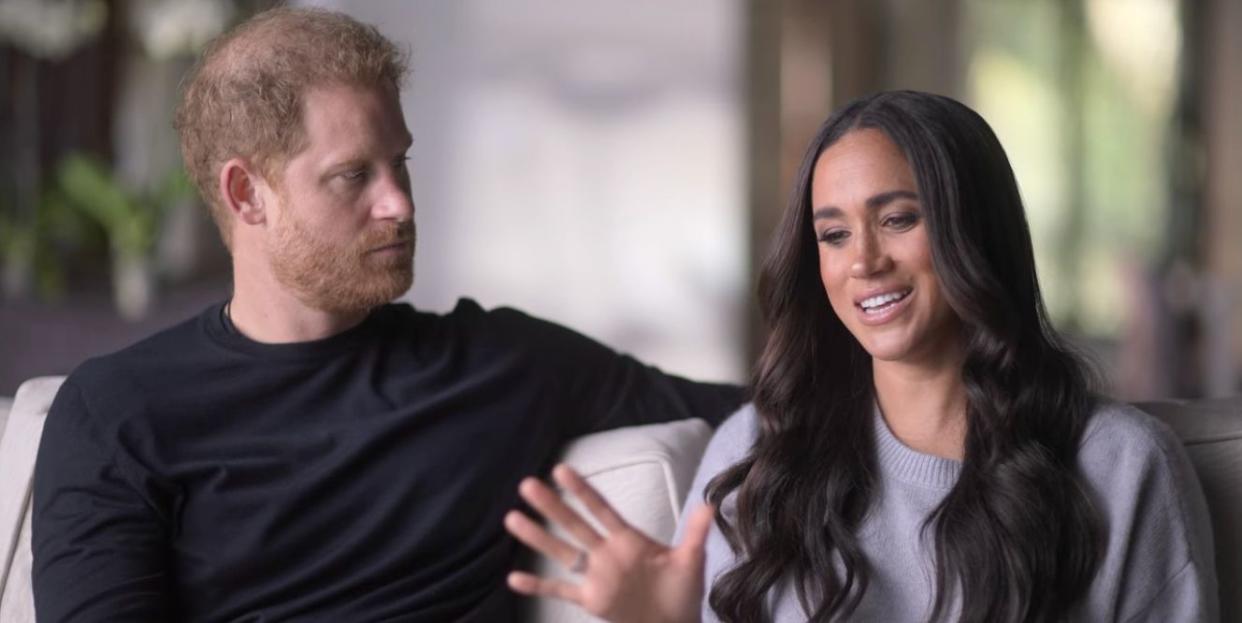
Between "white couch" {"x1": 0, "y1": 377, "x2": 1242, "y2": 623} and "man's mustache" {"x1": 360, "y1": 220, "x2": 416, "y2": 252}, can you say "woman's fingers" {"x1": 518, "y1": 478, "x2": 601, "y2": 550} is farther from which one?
"man's mustache" {"x1": 360, "y1": 220, "x2": 416, "y2": 252}

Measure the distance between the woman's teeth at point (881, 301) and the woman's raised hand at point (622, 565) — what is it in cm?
39

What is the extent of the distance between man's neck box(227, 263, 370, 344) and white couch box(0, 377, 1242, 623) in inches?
13.3

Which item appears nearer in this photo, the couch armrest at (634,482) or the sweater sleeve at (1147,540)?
the sweater sleeve at (1147,540)

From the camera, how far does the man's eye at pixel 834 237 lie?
1.78m

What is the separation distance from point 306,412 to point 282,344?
10cm

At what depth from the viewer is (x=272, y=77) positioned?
208cm

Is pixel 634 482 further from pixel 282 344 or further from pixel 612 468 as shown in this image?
pixel 282 344

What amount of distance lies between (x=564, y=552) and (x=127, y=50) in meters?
5.03

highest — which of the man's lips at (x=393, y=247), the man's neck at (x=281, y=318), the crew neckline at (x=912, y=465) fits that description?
the man's lips at (x=393, y=247)

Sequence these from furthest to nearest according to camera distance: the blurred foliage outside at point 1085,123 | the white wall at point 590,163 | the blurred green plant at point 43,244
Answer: the blurred foliage outside at point 1085,123 < the blurred green plant at point 43,244 < the white wall at point 590,163

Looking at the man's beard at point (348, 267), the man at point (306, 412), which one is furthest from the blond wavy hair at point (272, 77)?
the man's beard at point (348, 267)

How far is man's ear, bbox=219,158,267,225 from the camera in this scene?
212 cm

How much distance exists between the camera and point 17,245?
566 cm

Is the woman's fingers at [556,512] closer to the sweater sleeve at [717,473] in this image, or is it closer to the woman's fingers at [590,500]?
the woman's fingers at [590,500]
